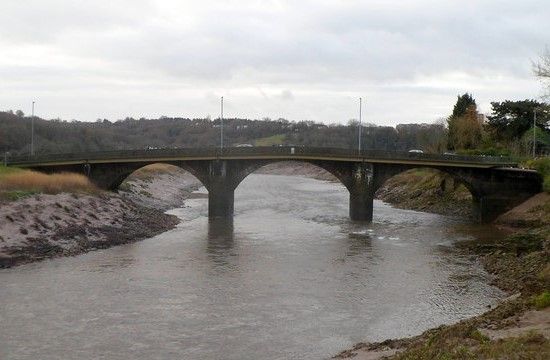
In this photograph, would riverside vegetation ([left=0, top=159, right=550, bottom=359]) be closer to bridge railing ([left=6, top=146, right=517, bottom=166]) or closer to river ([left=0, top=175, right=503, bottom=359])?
river ([left=0, top=175, right=503, bottom=359])

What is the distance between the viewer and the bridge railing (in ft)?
193

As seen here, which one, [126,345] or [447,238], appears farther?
[447,238]

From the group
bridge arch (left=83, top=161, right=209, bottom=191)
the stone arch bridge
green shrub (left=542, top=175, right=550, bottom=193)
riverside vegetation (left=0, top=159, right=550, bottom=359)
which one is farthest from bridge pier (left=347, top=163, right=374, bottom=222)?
green shrub (left=542, top=175, right=550, bottom=193)

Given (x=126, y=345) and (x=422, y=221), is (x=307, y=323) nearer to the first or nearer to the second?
(x=126, y=345)

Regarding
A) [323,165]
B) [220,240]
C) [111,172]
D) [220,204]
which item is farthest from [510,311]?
[111,172]

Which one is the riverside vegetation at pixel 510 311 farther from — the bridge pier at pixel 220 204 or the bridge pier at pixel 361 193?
the bridge pier at pixel 220 204

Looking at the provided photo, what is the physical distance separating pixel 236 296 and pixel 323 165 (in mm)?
35332

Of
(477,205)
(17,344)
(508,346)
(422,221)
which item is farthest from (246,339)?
(477,205)

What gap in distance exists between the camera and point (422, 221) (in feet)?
192

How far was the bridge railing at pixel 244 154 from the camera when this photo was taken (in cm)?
5897

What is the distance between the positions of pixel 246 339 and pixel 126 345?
4.11m

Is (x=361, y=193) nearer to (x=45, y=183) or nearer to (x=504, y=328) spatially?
(x=45, y=183)

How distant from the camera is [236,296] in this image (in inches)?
1077

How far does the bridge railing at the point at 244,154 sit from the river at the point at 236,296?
14022 mm
